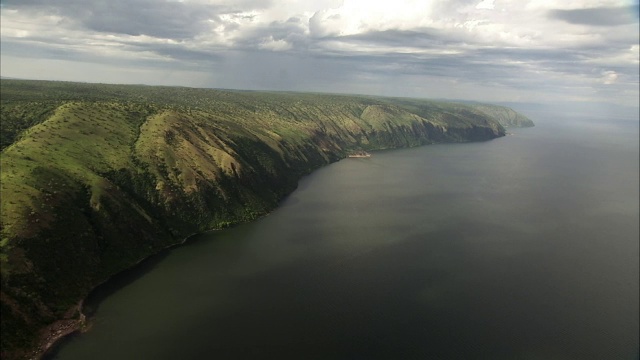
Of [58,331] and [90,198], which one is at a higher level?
[90,198]

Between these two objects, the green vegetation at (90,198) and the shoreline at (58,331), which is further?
the green vegetation at (90,198)

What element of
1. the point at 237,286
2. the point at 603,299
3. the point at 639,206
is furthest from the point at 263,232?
the point at 639,206

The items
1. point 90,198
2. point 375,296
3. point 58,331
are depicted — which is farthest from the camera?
point 90,198

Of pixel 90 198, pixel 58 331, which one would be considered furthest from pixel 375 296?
pixel 90 198

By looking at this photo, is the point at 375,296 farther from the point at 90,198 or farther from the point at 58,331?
the point at 90,198

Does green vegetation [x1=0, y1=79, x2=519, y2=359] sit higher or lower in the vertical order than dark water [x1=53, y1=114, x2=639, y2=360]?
higher

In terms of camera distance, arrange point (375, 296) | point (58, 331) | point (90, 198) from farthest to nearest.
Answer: point (90, 198)
point (375, 296)
point (58, 331)

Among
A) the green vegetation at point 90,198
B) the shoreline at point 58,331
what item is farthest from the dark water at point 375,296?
the green vegetation at point 90,198

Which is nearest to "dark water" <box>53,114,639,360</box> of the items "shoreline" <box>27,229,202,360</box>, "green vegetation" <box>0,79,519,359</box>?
"shoreline" <box>27,229,202,360</box>

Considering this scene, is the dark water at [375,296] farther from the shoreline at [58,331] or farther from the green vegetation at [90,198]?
the green vegetation at [90,198]

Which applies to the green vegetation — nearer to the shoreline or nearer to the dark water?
the shoreline

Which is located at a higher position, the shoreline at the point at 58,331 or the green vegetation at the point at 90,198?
the green vegetation at the point at 90,198
